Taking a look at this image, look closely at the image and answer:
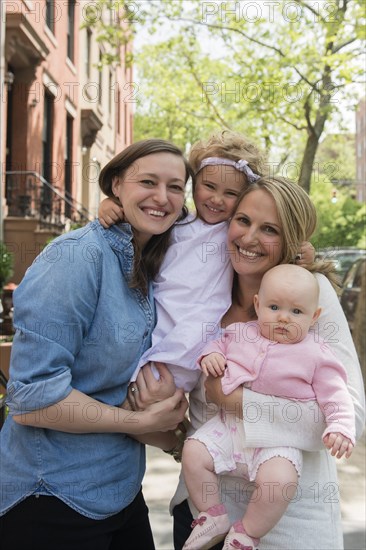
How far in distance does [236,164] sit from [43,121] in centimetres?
1489

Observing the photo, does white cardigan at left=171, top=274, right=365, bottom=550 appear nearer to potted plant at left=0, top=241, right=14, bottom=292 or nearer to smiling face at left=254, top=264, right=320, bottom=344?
smiling face at left=254, top=264, right=320, bottom=344

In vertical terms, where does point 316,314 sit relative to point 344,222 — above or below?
below

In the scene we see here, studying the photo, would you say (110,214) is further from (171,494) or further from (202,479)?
(171,494)

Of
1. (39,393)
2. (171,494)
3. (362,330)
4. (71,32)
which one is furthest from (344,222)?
(39,393)

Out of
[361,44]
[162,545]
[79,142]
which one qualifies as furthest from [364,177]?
[162,545]

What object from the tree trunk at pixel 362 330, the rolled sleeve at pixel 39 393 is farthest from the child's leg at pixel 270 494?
the tree trunk at pixel 362 330

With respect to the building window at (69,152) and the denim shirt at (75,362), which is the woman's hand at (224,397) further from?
the building window at (69,152)

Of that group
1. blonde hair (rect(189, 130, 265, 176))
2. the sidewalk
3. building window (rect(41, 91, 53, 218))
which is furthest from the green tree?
blonde hair (rect(189, 130, 265, 176))

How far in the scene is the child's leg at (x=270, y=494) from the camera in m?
2.21

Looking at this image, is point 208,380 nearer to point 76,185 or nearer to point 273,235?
point 273,235

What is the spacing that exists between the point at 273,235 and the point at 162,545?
2.76m

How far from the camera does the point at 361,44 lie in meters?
13.7

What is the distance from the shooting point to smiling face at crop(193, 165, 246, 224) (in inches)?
116

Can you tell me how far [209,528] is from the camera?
2.32 meters
